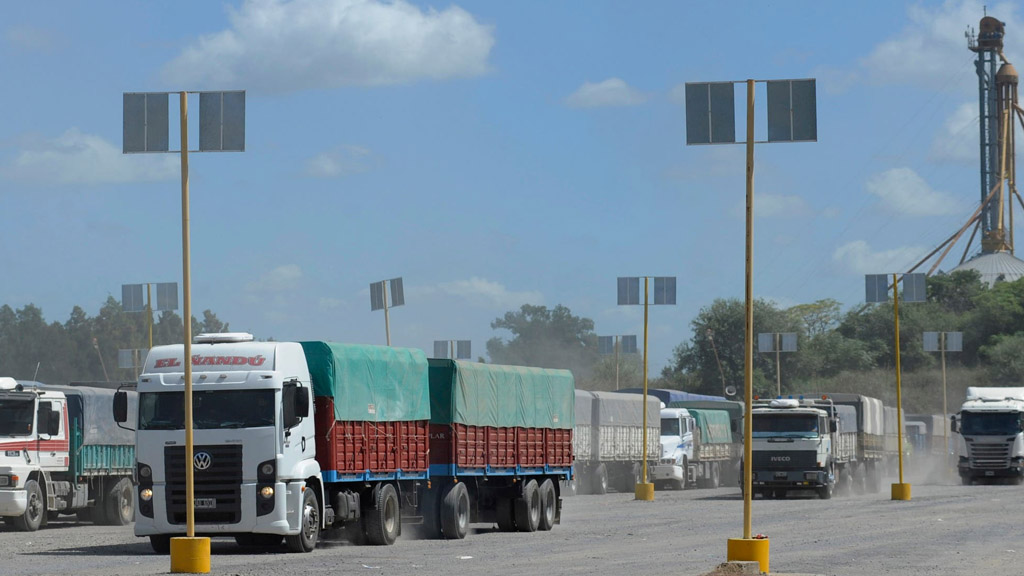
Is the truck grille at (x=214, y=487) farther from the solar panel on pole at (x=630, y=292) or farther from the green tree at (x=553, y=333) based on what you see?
the green tree at (x=553, y=333)

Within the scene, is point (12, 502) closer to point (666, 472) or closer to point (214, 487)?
point (214, 487)

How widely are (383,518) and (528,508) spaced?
508 centimetres

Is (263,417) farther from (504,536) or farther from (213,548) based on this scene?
(504,536)

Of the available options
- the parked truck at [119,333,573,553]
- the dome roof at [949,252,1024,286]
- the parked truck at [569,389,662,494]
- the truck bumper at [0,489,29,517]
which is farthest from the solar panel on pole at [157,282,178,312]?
the dome roof at [949,252,1024,286]

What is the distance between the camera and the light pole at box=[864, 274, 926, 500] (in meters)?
45.3

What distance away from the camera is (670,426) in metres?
58.8

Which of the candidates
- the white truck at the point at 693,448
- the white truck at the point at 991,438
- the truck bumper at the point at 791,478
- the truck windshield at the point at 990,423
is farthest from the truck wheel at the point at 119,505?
the truck windshield at the point at 990,423

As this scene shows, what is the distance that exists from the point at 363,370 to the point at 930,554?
9412mm

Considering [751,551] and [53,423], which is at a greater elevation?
[53,423]

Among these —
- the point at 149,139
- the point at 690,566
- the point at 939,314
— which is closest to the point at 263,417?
the point at 149,139

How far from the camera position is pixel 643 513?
1534 inches

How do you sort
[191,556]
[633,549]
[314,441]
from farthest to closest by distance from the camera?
[633,549], [314,441], [191,556]

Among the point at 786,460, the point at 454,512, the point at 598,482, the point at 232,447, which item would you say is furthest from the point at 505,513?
the point at 598,482

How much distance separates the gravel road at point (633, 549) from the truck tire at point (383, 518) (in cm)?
28
